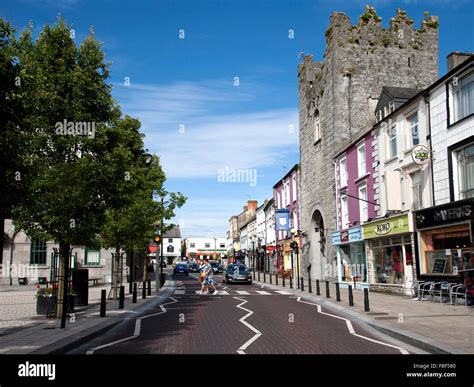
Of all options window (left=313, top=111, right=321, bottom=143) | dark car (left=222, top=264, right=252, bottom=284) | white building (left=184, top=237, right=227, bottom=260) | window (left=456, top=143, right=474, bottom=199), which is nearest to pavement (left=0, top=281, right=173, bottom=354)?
window (left=456, top=143, right=474, bottom=199)

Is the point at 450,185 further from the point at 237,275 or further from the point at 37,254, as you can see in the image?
the point at 37,254

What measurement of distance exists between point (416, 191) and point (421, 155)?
233 cm

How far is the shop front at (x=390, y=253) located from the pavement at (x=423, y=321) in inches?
70.4

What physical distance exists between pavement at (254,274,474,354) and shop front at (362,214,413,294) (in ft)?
5.87

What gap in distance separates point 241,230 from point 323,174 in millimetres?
55311

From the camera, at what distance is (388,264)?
2380cm

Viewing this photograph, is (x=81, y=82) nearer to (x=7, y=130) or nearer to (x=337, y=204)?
(x=7, y=130)

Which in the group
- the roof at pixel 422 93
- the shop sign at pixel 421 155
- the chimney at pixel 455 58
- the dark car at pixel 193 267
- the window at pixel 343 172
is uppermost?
the chimney at pixel 455 58

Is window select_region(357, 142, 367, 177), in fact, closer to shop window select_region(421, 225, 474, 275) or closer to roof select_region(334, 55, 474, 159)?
roof select_region(334, 55, 474, 159)

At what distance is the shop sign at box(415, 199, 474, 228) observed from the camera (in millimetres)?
16766

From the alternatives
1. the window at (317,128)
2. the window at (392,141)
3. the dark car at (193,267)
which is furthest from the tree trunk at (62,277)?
the dark car at (193,267)

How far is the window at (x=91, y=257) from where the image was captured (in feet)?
119

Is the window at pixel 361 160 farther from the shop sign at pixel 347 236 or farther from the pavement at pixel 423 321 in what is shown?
the pavement at pixel 423 321

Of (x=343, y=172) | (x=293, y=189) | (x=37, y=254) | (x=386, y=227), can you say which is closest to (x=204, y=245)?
(x=293, y=189)
